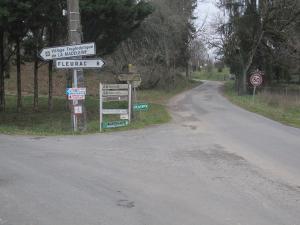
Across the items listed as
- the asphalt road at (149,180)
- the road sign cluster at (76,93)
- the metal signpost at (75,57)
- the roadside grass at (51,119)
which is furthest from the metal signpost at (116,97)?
the asphalt road at (149,180)

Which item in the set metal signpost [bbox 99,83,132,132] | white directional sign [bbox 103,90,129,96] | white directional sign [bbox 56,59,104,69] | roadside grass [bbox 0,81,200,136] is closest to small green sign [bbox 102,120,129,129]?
metal signpost [bbox 99,83,132,132]

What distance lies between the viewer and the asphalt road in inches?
273

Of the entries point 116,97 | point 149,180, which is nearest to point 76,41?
point 116,97

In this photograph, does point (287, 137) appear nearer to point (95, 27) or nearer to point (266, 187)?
point (266, 187)

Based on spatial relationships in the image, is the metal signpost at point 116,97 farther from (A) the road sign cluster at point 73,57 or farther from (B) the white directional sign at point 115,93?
(A) the road sign cluster at point 73,57

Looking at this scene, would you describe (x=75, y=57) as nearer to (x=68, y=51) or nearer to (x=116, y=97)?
(x=68, y=51)

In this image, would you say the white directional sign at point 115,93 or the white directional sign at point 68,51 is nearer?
the white directional sign at point 68,51

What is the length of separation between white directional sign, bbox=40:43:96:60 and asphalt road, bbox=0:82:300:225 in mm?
3187

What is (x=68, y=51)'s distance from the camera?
17781 mm

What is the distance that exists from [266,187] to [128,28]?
17824 millimetres

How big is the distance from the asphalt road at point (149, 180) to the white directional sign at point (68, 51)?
3187 mm

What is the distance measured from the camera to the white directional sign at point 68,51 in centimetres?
1767

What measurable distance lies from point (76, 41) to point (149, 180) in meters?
9.96

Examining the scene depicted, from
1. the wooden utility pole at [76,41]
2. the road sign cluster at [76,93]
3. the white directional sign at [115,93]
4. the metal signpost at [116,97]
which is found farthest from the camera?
the white directional sign at [115,93]
